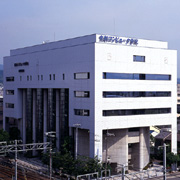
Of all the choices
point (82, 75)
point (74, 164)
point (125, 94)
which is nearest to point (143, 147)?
point (125, 94)

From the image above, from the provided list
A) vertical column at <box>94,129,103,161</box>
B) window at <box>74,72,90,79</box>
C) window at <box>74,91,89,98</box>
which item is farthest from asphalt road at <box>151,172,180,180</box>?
window at <box>74,72,90,79</box>

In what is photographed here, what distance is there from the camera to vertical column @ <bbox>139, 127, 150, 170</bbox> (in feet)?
178

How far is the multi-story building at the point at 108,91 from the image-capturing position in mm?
48781

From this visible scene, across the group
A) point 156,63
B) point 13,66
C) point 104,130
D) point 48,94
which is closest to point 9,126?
point 13,66

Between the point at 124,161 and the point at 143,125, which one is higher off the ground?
the point at 143,125

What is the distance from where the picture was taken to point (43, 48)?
60.5 m

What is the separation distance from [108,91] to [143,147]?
11983 mm

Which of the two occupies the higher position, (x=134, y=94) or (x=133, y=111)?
(x=134, y=94)

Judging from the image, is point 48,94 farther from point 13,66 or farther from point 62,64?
point 13,66

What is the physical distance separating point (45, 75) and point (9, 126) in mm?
19185

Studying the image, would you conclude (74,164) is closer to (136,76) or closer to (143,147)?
(143,147)

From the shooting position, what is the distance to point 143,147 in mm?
55094

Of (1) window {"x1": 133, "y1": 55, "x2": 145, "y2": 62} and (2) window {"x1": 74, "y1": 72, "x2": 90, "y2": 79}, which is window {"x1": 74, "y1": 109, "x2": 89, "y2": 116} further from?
(1) window {"x1": 133, "y1": 55, "x2": 145, "y2": 62}

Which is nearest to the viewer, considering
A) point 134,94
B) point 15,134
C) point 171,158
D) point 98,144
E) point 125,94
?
point 98,144
